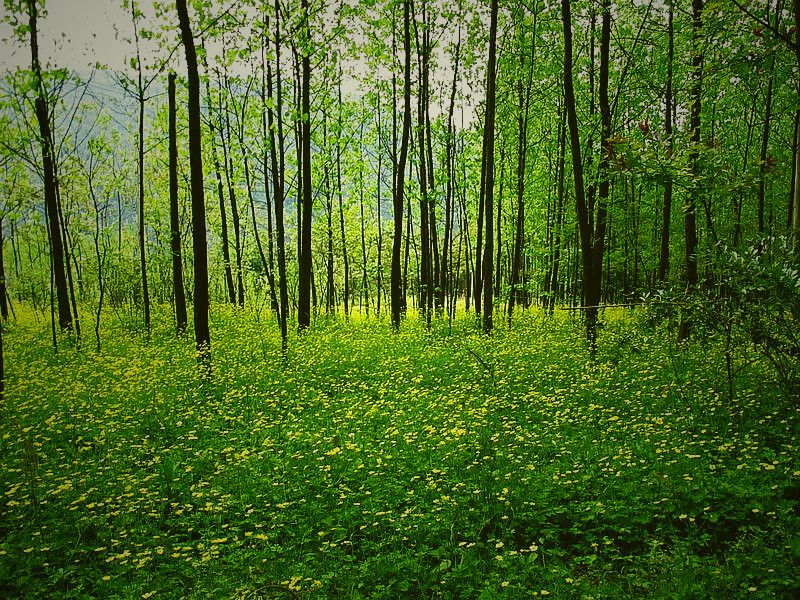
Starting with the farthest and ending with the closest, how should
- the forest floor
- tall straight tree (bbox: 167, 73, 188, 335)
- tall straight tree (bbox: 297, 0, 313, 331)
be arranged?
1. tall straight tree (bbox: 167, 73, 188, 335)
2. tall straight tree (bbox: 297, 0, 313, 331)
3. the forest floor

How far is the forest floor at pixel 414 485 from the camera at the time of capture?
396cm

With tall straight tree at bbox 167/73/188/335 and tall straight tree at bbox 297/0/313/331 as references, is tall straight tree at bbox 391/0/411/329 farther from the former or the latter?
tall straight tree at bbox 167/73/188/335

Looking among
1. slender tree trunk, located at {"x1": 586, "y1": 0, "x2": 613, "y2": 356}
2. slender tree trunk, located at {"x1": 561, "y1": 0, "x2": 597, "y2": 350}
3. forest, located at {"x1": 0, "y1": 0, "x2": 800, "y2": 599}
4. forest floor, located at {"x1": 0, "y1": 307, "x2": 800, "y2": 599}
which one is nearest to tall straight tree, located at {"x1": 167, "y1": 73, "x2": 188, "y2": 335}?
forest, located at {"x1": 0, "y1": 0, "x2": 800, "y2": 599}

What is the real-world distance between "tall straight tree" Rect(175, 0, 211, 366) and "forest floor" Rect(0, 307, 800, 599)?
1.84 m

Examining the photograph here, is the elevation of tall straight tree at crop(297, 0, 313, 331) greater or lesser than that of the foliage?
greater

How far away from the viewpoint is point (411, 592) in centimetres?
392

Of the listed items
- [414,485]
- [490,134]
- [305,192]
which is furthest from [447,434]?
[305,192]

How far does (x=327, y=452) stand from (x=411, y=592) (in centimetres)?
287

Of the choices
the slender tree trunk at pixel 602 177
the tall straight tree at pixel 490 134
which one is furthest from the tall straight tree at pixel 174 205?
the slender tree trunk at pixel 602 177

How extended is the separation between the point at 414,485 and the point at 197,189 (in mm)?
8954

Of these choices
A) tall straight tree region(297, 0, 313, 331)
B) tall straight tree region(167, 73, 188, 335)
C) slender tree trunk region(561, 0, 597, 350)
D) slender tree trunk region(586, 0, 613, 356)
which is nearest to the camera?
slender tree trunk region(561, 0, 597, 350)

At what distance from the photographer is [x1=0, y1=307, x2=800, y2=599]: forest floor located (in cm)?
396

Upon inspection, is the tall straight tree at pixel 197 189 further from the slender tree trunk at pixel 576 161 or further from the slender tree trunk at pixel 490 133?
the slender tree trunk at pixel 576 161

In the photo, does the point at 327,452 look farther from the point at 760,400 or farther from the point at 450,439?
the point at 760,400
